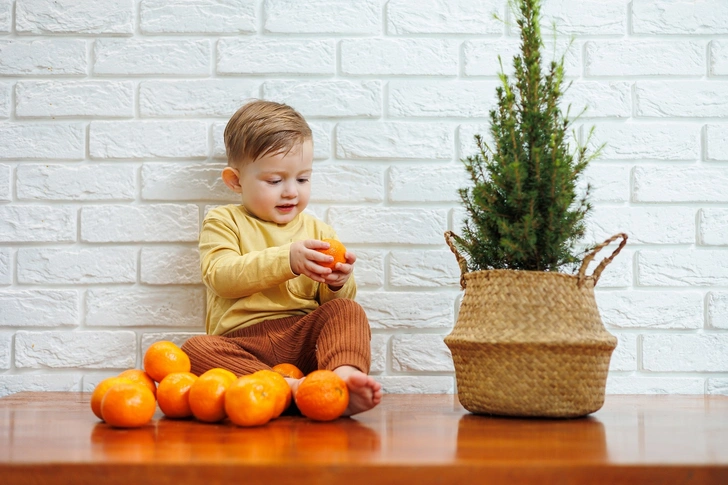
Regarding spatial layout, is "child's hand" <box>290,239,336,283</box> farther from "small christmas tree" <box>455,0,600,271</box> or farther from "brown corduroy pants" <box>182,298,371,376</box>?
"small christmas tree" <box>455,0,600,271</box>

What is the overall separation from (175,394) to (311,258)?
0.42m

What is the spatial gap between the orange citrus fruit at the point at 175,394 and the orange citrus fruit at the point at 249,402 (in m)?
0.12

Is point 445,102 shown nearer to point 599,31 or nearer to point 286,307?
point 599,31

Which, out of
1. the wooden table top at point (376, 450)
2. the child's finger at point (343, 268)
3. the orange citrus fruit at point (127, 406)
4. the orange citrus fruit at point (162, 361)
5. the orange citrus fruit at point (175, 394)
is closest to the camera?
the wooden table top at point (376, 450)

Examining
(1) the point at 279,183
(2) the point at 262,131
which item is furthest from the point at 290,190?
(2) the point at 262,131

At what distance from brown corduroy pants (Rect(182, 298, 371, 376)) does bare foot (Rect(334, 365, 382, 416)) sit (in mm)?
113

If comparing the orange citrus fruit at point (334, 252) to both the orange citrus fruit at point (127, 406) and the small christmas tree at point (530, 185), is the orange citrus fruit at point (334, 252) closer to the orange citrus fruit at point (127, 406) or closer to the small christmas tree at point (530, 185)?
the small christmas tree at point (530, 185)

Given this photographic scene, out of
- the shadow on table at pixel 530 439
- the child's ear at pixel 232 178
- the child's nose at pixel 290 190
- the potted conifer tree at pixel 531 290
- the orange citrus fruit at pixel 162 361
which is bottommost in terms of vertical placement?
the shadow on table at pixel 530 439

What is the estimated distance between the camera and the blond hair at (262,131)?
1.82 meters

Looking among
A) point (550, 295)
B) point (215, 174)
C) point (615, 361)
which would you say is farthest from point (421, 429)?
point (215, 174)

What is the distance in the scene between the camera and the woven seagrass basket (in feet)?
4.80

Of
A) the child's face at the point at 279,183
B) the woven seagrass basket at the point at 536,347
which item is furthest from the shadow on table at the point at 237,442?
the child's face at the point at 279,183

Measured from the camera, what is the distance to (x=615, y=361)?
1.98m

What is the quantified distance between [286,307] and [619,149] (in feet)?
3.23
